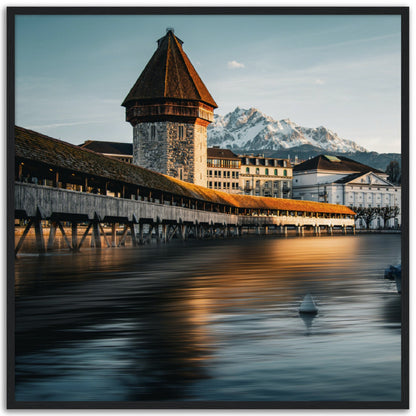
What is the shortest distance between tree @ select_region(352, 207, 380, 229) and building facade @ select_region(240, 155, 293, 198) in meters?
21.6

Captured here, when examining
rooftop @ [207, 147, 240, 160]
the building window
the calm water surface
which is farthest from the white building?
the calm water surface

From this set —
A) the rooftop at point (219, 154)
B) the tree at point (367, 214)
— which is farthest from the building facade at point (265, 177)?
the tree at point (367, 214)

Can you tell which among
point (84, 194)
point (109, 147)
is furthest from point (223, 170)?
point (84, 194)

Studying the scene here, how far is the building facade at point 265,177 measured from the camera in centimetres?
13438

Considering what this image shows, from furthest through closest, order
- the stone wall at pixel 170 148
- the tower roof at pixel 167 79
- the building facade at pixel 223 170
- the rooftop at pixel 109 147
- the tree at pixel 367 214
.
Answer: the building facade at pixel 223 170, the tree at pixel 367 214, the rooftop at pixel 109 147, the stone wall at pixel 170 148, the tower roof at pixel 167 79

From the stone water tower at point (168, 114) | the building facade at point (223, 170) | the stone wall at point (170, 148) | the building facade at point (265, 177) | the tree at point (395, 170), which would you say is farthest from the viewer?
the building facade at point (265, 177)

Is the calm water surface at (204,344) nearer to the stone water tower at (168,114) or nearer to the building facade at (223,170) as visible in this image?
the stone water tower at (168,114)

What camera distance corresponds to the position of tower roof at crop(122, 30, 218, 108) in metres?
72.5

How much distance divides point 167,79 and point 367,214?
66704mm

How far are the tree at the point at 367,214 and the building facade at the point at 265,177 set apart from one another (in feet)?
70.9

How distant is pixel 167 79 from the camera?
7269cm

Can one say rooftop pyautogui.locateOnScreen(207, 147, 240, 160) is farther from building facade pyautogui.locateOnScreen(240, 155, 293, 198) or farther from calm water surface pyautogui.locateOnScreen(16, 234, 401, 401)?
calm water surface pyautogui.locateOnScreen(16, 234, 401, 401)

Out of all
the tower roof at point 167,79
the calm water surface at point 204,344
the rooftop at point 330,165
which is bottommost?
the calm water surface at point 204,344

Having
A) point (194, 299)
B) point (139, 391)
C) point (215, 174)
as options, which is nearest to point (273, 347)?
point (139, 391)
